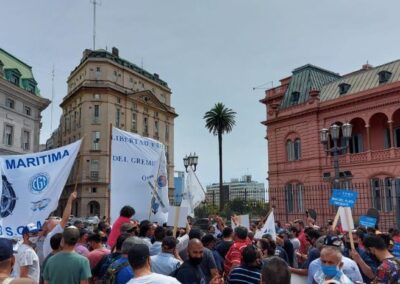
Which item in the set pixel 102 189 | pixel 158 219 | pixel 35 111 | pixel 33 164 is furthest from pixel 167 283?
pixel 102 189

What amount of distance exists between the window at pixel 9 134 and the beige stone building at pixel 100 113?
14.1 meters

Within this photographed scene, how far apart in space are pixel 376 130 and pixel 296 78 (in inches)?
380

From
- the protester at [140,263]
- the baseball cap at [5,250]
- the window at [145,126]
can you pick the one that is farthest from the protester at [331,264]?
the window at [145,126]

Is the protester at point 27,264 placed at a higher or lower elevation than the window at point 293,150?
lower

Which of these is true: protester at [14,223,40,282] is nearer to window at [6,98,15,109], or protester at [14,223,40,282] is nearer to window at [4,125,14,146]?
window at [4,125,14,146]

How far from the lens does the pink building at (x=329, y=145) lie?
28.8 meters

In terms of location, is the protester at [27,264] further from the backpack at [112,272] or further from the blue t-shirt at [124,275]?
the blue t-shirt at [124,275]

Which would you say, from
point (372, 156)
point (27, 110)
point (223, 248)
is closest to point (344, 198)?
point (223, 248)

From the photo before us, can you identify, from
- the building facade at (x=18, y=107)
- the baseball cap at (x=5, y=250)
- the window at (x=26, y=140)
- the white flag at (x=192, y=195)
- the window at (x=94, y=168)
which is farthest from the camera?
the window at (x=94, y=168)

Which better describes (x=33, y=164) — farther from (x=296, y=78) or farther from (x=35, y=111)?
(x=35, y=111)

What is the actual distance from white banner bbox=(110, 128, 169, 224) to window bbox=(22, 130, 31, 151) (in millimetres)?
36170

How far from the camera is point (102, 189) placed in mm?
57344

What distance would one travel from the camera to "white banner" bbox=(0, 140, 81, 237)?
21.2 feet

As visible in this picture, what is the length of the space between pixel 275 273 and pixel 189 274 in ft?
5.71
